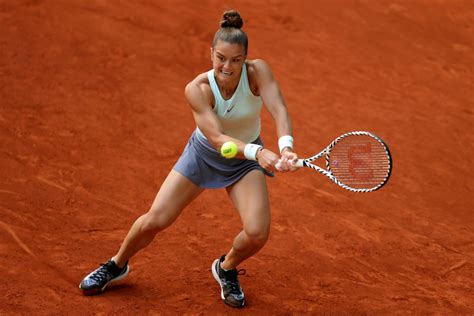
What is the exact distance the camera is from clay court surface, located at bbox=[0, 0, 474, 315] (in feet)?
18.9

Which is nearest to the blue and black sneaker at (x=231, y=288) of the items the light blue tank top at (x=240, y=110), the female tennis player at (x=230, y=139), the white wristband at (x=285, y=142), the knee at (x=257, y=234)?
the female tennis player at (x=230, y=139)

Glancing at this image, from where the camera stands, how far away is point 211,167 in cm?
520

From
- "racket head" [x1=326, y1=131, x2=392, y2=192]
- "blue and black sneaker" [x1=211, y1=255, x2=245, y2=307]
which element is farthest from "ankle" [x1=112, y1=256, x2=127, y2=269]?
"racket head" [x1=326, y1=131, x2=392, y2=192]

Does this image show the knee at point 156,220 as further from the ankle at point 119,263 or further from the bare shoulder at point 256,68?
the bare shoulder at point 256,68

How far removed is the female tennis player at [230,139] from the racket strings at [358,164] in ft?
1.31

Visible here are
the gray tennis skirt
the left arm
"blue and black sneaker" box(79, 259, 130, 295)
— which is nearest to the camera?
the left arm

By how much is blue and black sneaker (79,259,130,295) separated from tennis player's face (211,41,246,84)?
1494 millimetres

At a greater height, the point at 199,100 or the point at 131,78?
the point at 199,100

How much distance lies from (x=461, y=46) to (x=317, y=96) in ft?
8.57

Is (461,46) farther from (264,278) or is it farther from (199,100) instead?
(199,100)

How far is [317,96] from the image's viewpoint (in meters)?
9.11

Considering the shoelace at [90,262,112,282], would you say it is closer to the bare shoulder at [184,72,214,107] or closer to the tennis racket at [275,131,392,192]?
the bare shoulder at [184,72,214,107]

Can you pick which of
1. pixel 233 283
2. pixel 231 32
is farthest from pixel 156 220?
pixel 231 32

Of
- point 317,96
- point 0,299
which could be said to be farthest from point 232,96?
point 317,96
